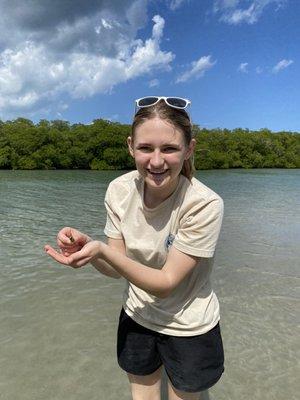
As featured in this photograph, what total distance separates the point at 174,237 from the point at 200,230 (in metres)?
0.19

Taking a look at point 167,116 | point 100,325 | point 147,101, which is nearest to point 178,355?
point 167,116

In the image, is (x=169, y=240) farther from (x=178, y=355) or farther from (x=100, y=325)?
(x=100, y=325)

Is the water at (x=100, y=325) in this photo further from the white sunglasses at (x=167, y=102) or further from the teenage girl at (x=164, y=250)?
the white sunglasses at (x=167, y=102)

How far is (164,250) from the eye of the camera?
88.9 inches

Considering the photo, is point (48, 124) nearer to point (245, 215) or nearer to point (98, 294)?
point (245, 215)

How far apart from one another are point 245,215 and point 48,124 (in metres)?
82.6

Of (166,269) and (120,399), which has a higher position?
(166,269)

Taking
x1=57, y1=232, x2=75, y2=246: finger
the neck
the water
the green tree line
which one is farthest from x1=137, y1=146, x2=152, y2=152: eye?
the green tree line

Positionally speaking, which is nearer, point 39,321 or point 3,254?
point 39,321

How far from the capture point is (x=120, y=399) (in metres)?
3.76

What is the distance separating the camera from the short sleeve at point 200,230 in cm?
211

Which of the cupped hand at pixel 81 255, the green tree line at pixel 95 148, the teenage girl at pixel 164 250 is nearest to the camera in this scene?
the cupped hand at pixel 81 255

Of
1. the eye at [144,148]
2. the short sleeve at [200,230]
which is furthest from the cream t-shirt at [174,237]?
the eye at [144,148]

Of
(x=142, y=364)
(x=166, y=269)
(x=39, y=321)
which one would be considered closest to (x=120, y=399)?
(x=142, y=364)
